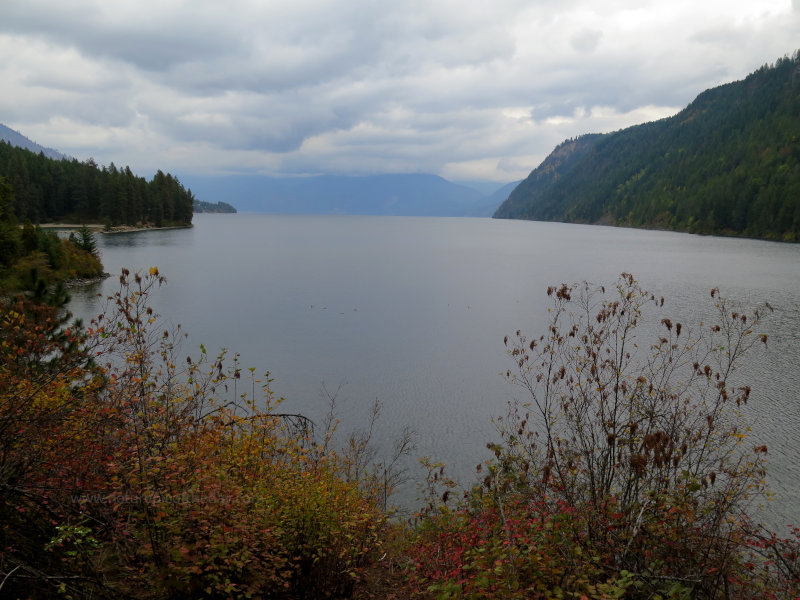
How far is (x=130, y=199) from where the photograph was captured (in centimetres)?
13188

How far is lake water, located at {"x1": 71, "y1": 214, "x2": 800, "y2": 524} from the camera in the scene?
18.6 meters

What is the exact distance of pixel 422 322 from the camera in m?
35.2

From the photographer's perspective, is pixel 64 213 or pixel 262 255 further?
pixel 64 213

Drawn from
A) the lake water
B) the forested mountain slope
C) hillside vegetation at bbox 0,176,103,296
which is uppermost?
the forested mountain slope

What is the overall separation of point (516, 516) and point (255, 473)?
198 inches

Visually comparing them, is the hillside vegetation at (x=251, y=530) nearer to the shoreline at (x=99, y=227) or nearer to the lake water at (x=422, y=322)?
the lake water at (x=422, y=322)

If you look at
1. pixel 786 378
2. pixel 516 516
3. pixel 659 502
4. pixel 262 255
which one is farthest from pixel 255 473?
pixel 262 255

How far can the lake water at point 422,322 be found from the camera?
18.6m

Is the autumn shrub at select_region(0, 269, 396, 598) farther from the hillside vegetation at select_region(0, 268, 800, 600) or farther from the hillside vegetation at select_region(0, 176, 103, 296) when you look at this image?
the hillside vegetation at select_region(0, 176, 103, 296)

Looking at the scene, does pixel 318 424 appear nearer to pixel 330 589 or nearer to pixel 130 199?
pixel 330 589

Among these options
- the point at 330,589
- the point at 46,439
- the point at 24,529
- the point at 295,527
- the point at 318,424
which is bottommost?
the point at 318,424

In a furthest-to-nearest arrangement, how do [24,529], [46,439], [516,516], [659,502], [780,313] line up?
[780,313] → [516,516] → [659,502] → [46,439] → [24,529]

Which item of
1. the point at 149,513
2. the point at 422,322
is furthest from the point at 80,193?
the point at 149,513

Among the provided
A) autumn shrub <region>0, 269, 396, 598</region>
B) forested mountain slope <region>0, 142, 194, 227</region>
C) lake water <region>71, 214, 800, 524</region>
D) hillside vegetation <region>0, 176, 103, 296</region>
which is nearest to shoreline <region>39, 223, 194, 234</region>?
forested mountain slope <region>0, 142, 194, 227</region>
